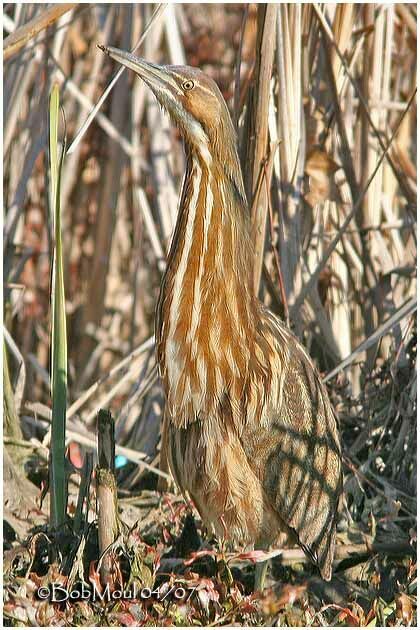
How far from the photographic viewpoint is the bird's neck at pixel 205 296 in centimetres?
197

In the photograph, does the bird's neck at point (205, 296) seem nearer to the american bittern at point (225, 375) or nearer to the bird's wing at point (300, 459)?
the american bittern at point (225, 375)

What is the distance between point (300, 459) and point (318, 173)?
2.87ft

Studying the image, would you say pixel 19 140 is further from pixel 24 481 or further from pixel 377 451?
pixel 377 451

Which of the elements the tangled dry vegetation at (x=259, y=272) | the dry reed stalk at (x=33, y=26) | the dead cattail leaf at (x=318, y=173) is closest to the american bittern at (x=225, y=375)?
the tangled dry vegetation at (x=259, y=272)

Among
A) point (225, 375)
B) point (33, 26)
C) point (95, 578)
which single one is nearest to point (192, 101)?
point (33, 26)

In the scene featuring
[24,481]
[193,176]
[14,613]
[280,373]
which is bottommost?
[14,613]

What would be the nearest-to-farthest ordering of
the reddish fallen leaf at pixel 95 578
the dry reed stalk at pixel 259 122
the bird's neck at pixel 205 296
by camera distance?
the reddish fallen leaf at pixel 95 578
the bird's neck at pixel 205 296
the dry reed stalk at pixel 259 122

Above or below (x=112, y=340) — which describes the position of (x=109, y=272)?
above

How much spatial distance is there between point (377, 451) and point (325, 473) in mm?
357

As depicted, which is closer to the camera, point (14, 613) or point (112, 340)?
point (14, 613)

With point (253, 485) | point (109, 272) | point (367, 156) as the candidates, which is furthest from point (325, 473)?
point (109, 272)

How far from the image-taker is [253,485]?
208 centimetres

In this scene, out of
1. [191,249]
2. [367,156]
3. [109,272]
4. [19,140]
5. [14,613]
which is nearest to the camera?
[14,613]

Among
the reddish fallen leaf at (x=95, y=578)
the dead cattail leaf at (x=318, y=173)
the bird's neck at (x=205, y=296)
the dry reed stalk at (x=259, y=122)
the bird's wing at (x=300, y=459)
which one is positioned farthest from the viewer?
the dead cattail leaf at (x=318, y=173)
